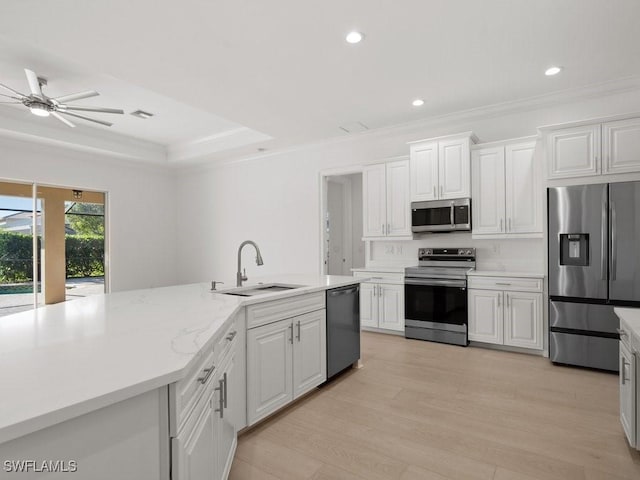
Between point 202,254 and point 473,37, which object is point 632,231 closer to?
point 473,37

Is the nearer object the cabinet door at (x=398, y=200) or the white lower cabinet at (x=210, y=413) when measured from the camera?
the white lower cabinet at (x=210, y=413)

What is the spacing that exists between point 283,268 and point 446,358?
128 inches

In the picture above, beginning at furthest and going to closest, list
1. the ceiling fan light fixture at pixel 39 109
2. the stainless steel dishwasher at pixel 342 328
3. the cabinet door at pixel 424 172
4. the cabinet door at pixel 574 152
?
the cabinet door at pixel 424 172 → the ceiling fan light fixture at pixel 39 109 → the cabinet door at pixel 574 152 → the stainless steel dishwasher at pixel 342 328

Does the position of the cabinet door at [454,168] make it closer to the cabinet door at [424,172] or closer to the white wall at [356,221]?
the cabinet door at [424,172]

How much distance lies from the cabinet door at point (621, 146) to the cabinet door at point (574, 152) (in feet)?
0.21

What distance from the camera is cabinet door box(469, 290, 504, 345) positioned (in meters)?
3.96

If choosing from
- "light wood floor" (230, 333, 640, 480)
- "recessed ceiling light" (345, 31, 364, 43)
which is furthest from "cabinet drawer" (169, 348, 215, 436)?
"recessed ceiling light" (345, 31, 364, 43)

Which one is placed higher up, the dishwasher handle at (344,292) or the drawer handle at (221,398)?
the dishwasher handle at (344,292)

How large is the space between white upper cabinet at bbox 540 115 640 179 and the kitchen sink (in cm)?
285

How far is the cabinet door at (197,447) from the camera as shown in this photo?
1.02 metres

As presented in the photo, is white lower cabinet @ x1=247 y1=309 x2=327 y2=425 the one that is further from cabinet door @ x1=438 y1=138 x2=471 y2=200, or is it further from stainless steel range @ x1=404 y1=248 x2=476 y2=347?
cabinet door @ x1=438 y1=138 x2=471 y2=200

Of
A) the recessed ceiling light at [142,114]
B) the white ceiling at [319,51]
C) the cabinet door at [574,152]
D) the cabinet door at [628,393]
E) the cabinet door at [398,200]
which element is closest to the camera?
the cabinet door at [628,393]

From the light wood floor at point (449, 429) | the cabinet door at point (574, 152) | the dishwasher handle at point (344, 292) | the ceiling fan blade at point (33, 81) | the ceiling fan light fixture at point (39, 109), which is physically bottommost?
the light wood floor at point (449, 429)

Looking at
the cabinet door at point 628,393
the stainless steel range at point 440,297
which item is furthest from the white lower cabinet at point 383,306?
the cabinet door at point 628,393
